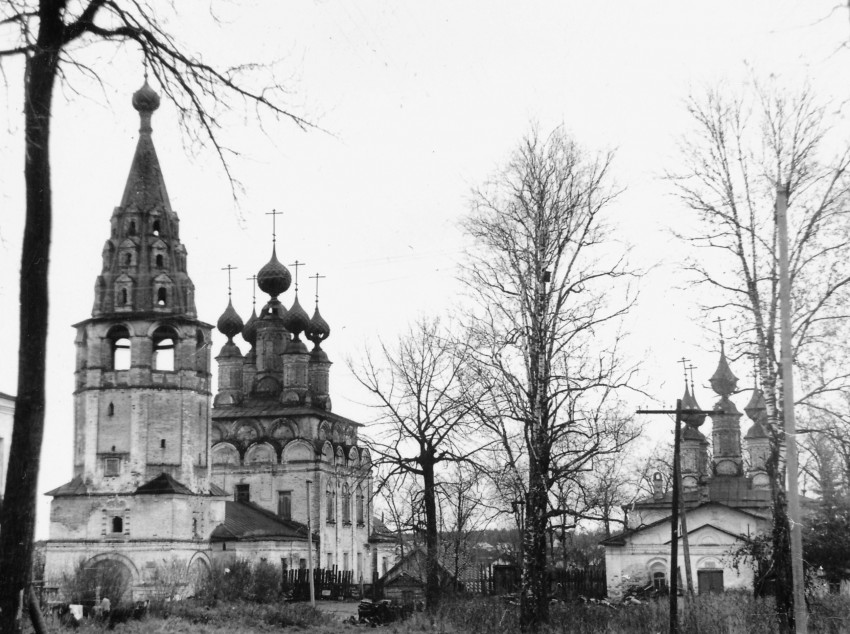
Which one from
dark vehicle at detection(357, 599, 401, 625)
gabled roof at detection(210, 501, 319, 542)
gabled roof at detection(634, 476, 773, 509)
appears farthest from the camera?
gabled roof at detection(634, 476, 773, 509)

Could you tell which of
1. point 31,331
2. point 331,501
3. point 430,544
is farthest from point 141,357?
point 31,331

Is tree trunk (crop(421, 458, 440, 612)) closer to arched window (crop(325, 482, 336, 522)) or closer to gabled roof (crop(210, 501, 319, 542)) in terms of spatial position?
gabled roof (crop(210, 501, 319, 542))

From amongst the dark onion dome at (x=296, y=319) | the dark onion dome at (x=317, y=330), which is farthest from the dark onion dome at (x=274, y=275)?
the dark onion dome at (x=317, y=330)

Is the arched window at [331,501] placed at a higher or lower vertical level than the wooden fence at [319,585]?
higher

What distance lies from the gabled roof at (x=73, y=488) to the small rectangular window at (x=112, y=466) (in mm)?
1162

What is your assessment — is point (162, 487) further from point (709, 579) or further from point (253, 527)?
point (709, 579)

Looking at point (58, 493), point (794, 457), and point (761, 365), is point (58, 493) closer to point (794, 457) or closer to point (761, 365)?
point (761, 365)

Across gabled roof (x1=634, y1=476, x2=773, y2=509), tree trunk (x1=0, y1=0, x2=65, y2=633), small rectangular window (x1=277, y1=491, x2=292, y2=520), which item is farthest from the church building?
tree trunk (x1=0, y1=0, x2=65, y2=633)

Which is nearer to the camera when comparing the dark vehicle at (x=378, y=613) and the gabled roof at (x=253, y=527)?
the dark vehicle at (x=378, y=613)

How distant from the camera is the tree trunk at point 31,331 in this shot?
7.02m

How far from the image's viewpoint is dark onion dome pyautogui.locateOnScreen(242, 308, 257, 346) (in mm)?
60731

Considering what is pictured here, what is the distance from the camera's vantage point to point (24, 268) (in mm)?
7262

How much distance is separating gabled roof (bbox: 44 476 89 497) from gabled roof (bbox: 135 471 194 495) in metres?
2.30

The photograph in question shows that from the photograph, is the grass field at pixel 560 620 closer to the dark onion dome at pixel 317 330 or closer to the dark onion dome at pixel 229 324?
the dark onion dome at pixel 317 330
